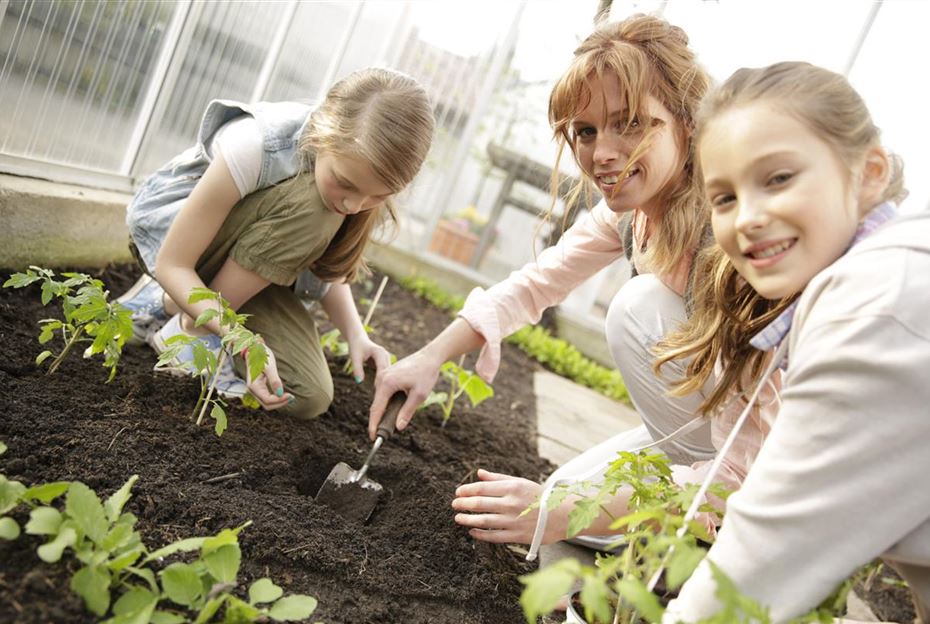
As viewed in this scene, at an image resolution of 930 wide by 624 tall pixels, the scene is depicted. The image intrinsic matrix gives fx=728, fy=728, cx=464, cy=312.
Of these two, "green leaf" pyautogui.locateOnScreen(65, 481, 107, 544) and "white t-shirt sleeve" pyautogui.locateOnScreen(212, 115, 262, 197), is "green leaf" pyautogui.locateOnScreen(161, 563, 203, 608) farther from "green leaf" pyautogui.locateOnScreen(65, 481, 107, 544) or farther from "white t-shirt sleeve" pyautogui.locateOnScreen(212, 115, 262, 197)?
"white t-shirt sleeve" pyautogui.locateOnScreen(212, 115, 262, 197)

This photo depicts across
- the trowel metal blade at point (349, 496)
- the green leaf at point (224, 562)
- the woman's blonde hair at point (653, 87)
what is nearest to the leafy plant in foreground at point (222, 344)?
the trowel metal blade at point (349, 496)

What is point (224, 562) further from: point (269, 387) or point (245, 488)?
point (269, 387)

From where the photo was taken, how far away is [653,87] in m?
1.94

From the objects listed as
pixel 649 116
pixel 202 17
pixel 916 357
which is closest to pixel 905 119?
pixel 649 116

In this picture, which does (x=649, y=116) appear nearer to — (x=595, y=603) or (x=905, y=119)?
(x=595, y=603)

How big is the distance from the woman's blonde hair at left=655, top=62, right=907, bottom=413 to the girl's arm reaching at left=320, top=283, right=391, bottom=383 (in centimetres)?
107

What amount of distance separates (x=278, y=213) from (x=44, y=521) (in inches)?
52.0

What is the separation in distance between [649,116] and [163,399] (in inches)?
59.8

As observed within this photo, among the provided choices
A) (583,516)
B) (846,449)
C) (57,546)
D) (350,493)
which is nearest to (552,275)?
(350,493)

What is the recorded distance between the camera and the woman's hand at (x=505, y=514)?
68.9 inches

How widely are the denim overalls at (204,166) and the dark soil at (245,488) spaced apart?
386 mm

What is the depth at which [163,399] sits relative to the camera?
1991mm

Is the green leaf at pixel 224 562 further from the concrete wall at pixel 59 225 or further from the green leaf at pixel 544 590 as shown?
Result: the concrete wall at pixel 59 225

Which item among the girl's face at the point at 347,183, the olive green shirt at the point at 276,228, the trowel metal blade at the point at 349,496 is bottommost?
the trowel metal blade at the point at 349,496
